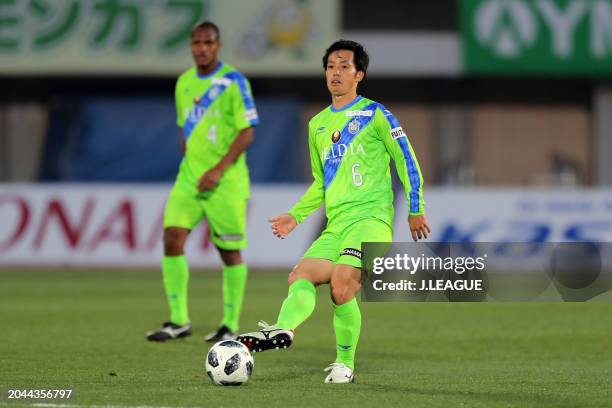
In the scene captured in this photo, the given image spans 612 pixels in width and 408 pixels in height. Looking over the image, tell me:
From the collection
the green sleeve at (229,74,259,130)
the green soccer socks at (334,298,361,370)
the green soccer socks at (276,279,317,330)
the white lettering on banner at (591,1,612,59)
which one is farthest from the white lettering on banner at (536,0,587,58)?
the green soccer socks at (276,279,317,330)

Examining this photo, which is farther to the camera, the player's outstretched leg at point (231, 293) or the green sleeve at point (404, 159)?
the player's outstretched leg at point (231, 293)

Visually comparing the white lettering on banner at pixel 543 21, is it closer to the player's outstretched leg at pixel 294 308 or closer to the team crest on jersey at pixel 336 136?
the team crest on jersey at pixel 336 136

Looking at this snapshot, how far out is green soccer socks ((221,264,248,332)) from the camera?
10.7m

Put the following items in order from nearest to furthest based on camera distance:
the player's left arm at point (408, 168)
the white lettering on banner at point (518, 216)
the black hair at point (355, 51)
→ the player's left arm at point (408, 168) → the black hair at point (355, 51) → the white lettering on banner at point (518, 216)

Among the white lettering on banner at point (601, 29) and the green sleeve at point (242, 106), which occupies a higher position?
the white lettering on banner at point (601, 29)

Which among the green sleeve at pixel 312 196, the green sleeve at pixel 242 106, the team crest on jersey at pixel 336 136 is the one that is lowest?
the green sleeve at pixel 312 196

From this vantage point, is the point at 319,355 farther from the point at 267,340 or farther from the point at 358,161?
the point at 267,340

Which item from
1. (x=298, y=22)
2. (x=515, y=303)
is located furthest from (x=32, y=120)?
(x=515, y=303)

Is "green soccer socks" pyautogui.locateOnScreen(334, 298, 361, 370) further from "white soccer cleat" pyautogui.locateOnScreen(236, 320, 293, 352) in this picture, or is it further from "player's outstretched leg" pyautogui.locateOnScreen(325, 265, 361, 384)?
"white soccer cleat" pyautogui.locateOnScreen(236, 320, 293, 352)

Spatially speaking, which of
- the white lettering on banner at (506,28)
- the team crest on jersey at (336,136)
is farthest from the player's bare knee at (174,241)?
the white lettering on banner at (506,28)

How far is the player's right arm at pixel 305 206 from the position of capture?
775 cm

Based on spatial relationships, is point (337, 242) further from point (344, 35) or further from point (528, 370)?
point (344, 35)

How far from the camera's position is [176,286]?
35.0 ft

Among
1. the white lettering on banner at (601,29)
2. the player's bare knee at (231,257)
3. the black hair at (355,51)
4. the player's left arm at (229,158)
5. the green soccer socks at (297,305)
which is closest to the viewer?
the green soccer socks at (297,305)
